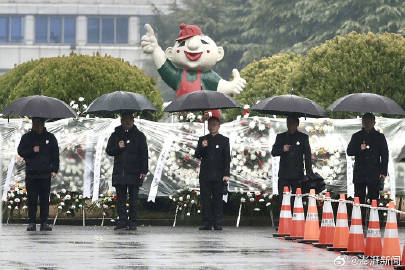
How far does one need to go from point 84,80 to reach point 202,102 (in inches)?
181

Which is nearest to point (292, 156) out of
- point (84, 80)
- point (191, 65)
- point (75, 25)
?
point (191, 65)

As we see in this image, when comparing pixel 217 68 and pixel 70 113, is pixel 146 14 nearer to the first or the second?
pixel 217 68

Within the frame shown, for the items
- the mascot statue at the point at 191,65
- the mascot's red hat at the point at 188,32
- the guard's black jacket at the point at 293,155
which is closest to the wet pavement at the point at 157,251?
the guard's black jacket at the point at 293,155

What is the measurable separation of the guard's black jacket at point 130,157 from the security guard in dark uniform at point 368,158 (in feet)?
9.97

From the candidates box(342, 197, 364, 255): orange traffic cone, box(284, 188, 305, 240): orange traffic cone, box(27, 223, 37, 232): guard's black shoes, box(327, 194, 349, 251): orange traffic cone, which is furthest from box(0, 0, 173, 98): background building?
box(342, 197, 364, 255): orange traffic cone

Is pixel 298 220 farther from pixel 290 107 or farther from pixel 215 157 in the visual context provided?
pixel 215 157

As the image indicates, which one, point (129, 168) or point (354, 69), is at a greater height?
point (354, 69)

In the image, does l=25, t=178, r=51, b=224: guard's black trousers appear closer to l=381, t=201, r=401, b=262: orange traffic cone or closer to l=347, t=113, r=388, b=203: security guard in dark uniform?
l=347, t=113, r=388, b=203: security guard in dark uniform

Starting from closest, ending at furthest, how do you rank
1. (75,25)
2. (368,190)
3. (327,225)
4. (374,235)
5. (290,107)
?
(374,235), (327,225), (368,190), (290,107), (75,25)

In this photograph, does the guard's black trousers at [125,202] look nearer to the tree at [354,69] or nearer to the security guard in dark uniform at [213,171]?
the security guard in dark uniform at [213,171]

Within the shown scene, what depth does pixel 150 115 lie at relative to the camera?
26703mm

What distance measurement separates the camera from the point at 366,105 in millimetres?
20953

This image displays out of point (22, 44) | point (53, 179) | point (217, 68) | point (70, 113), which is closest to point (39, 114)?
point (70, 113)

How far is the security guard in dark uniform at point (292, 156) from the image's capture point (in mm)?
21094
